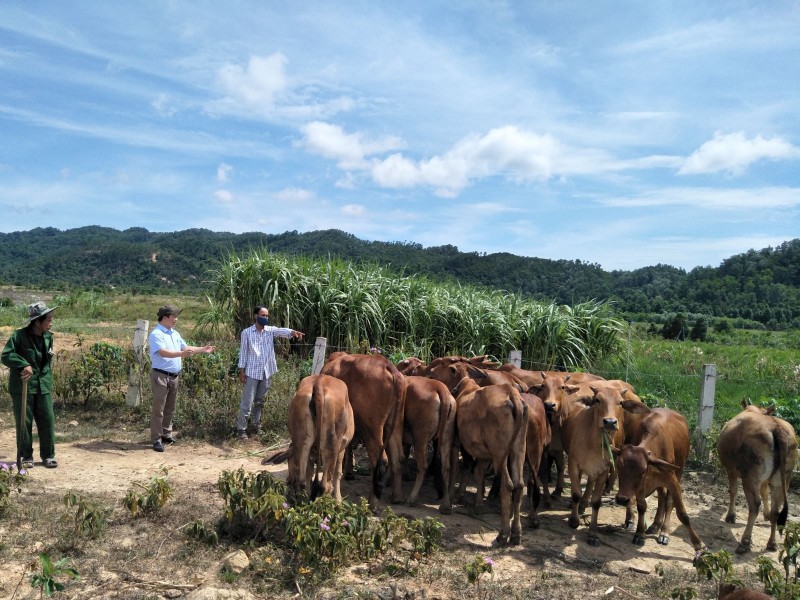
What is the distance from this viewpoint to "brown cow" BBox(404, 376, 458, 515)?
22.2ft

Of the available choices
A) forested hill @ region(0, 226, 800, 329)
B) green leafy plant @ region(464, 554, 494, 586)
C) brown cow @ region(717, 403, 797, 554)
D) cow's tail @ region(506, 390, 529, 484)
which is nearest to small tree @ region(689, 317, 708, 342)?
forested hill @ region(0, 226, 800, 329)

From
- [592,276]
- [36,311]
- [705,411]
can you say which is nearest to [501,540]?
[705,411]

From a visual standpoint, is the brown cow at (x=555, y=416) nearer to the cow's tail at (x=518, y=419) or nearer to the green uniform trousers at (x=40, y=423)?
the cow's tail at (x=518, y=419)

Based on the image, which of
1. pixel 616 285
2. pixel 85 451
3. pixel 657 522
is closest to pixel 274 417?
pixel 85 451

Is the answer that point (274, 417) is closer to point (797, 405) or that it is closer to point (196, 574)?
point (196, 574)

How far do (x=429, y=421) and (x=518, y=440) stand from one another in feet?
3.65

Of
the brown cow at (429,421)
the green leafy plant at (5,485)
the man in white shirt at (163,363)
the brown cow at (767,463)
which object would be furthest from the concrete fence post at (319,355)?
the brown cow at (767,463)

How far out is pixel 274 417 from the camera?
9281 mm

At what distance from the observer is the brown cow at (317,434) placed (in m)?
5.75

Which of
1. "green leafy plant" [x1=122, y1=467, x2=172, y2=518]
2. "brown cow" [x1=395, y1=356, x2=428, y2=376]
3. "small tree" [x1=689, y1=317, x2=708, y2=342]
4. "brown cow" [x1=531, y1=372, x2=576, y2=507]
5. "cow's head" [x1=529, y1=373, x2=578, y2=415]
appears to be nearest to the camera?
"green leafy plant" [x1=122, y1=467, x2=172, y2=518]

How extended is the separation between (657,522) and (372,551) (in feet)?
10.4

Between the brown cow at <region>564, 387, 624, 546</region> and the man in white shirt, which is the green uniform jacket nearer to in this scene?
the man in white shirt

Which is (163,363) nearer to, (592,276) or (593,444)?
(593,444)

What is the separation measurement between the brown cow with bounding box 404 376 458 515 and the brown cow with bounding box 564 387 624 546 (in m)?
1.23
